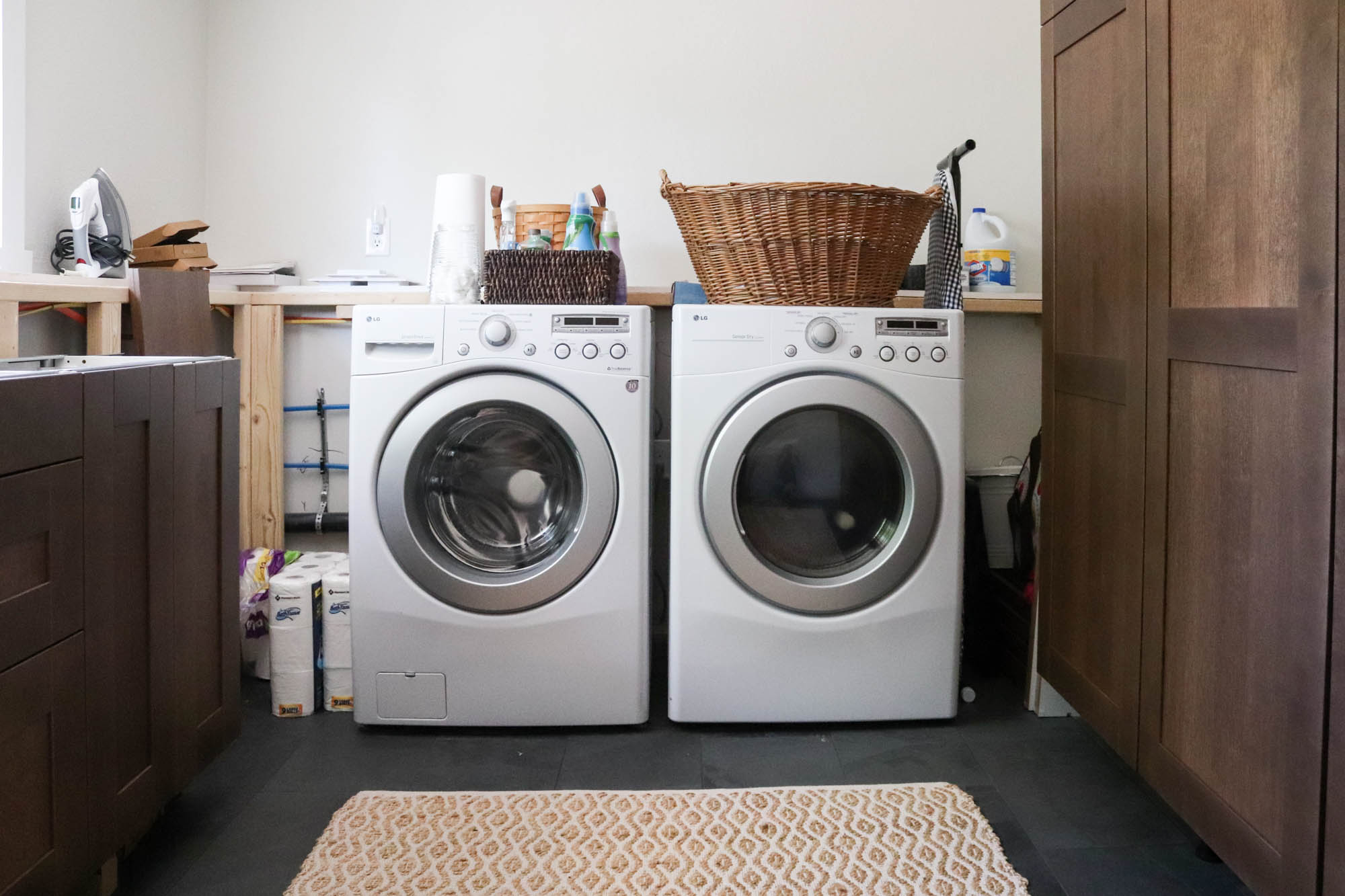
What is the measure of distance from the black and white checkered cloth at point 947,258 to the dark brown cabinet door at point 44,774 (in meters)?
1.69

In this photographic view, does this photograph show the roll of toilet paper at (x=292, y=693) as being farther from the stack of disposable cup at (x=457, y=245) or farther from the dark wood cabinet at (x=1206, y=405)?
the dark wood cabinet at (x=1206, y=405)

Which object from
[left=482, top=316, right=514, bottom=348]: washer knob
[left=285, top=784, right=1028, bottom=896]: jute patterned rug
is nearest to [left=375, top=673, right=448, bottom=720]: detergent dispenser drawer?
[left=285, top=784, right=1028, bottom=896]: jute patterned rug

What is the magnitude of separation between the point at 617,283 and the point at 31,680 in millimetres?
1346

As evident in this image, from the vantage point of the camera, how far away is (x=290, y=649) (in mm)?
2010

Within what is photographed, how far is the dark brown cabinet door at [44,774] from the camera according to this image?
1011 mm

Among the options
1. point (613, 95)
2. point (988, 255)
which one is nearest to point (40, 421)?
point (613, 95)

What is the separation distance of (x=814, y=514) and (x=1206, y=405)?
2.67 ft

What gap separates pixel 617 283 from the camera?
2.10 metres

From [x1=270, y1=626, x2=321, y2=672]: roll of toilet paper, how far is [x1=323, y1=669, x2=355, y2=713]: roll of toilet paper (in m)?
0.06

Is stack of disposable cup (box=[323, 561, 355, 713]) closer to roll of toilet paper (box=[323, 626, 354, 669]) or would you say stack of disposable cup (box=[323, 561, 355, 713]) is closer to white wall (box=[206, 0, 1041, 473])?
roll of toilet paper (box=[323, 626, 354, 669])

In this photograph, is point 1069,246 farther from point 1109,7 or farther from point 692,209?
point 692,209

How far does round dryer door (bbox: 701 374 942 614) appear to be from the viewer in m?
1.88

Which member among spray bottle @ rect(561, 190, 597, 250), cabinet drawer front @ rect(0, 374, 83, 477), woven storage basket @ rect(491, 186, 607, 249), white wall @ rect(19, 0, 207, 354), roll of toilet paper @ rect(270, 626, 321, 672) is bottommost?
roll of toilet paper @ rect(270, 626, 321, 672)

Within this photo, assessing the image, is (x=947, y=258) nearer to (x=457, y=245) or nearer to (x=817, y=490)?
(x=817, y=490)
